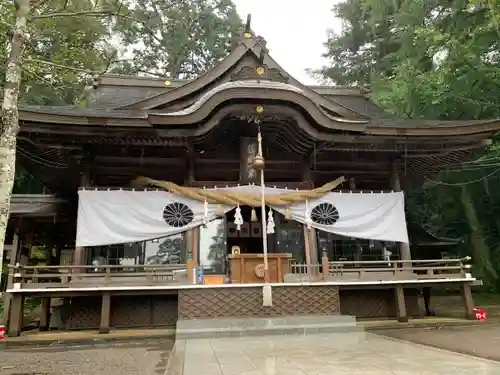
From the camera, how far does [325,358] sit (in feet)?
17.6

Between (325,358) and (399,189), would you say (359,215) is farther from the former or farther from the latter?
(325,358)

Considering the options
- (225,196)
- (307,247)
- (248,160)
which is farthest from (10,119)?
(307,247)

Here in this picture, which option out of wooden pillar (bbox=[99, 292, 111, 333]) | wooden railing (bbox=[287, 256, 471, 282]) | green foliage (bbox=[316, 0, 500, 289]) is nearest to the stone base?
wooden railing (bbox=[287, 256, 471, 282])

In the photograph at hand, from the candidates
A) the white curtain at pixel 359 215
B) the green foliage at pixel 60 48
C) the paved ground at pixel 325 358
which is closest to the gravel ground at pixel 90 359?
the paved ground at pixel 325 358

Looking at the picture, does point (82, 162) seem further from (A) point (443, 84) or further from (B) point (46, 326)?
(A) point (443, 84)

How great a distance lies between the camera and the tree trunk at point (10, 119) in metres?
4.65

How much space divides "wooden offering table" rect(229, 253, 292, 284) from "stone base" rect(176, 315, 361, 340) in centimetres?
134

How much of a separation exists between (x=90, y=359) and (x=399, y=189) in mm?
8666

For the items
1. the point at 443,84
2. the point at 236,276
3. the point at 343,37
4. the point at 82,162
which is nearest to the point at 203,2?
the point at 343,37

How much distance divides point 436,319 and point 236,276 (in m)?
4.93

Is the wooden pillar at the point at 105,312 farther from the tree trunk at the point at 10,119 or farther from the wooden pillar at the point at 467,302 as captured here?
the wooden pillar at the point at 467,302

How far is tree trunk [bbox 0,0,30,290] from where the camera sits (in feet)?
15.3

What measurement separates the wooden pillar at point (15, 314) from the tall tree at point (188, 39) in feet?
80.0

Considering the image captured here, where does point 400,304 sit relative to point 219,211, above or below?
below
